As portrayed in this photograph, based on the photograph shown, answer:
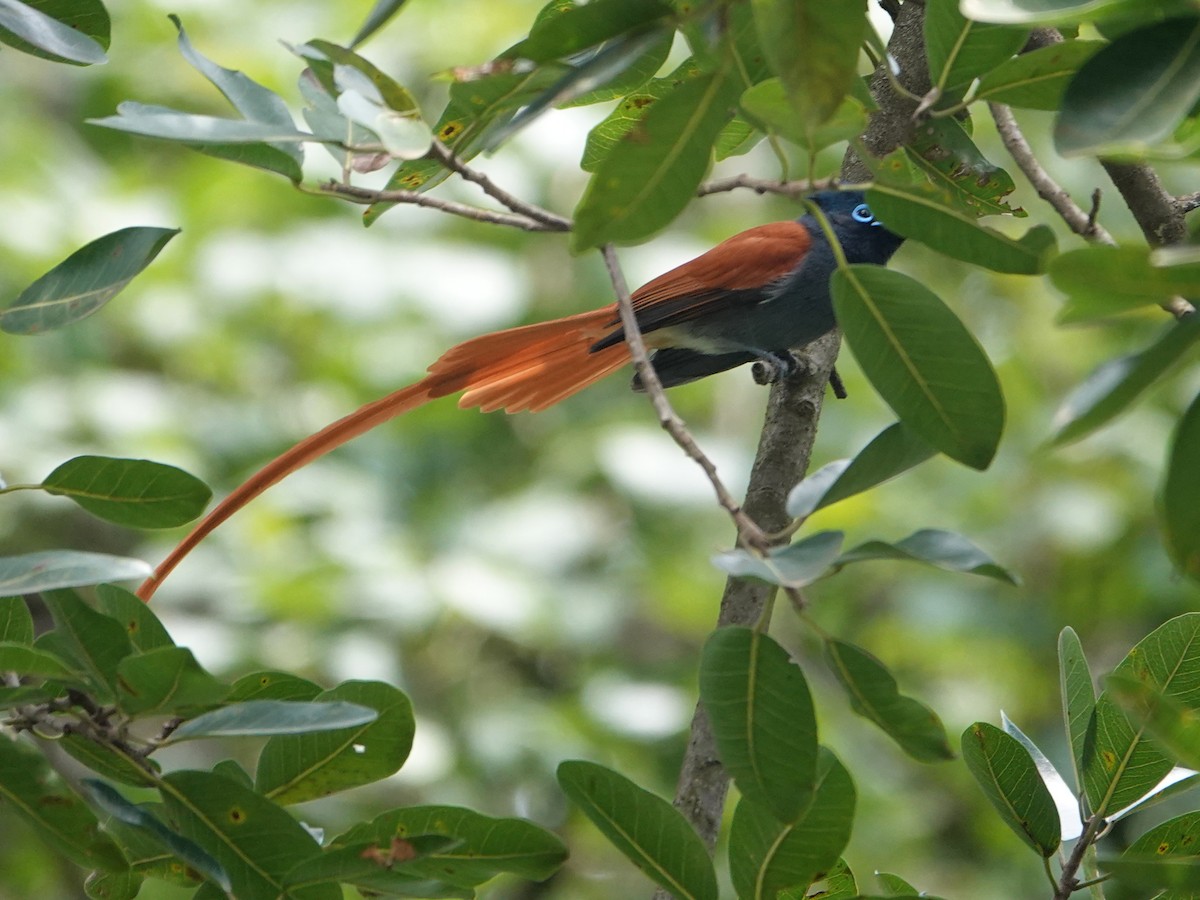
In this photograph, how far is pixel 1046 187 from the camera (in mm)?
1748

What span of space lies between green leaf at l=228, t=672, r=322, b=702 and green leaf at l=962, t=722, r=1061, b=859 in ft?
2.43

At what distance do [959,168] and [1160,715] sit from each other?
3.00 ft

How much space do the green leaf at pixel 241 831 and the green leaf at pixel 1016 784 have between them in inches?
28.5

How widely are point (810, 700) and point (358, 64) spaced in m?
0.76

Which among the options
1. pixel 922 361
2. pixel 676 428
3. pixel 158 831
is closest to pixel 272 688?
pixel 158 831

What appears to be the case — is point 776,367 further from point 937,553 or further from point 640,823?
point 937,553

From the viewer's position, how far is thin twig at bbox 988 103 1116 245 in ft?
5.55

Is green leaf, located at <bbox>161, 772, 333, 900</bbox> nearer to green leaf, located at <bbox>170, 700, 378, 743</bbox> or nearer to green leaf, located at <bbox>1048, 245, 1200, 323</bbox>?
green leaf, located at <bbox>170, 700, 378, 743</bbox>

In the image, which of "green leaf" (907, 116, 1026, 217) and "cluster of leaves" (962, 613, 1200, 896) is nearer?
"cluster of leaves" (962, 613, 1200, 896)

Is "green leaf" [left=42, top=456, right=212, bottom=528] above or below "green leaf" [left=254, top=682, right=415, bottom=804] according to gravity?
above

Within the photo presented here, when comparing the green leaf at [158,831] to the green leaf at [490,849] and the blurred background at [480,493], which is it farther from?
the blurred background at [480,493]

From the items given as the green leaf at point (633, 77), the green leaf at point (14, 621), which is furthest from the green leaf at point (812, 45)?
the green leaf at point (14, 621)

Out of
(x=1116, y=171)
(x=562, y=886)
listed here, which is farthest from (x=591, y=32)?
(x=562, y=886)

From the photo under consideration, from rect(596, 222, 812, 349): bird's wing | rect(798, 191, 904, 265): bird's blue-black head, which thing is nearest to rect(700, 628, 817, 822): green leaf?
rect(596, 222, 812, 349): bird's wing
